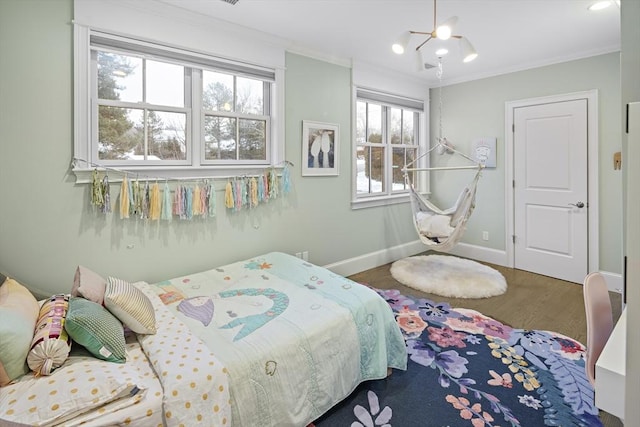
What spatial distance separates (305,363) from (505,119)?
13.0 feet

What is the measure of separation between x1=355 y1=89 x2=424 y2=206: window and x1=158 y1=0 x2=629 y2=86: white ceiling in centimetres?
60

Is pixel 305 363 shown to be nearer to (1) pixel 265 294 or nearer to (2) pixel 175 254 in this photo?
(1) pixel 265 294

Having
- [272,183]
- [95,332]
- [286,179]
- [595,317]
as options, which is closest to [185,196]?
[272,183]

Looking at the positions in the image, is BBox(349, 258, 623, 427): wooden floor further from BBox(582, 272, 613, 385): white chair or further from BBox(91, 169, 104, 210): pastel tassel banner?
BBox(91, 169, 104, 210): pastel tassel banner

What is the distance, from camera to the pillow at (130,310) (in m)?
1.67

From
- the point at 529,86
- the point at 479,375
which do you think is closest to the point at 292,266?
the point at 479,375

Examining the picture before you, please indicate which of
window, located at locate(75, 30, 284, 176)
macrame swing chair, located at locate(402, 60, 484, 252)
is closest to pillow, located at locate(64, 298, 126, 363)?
window, located at locate(75, 30, 284, 176)

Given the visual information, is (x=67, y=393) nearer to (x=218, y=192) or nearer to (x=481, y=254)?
(x=218, y=192)

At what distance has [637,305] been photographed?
87 cm

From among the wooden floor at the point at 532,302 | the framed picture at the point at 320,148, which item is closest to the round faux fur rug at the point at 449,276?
the wooden floor at the point at 532,302

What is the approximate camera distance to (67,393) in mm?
1212

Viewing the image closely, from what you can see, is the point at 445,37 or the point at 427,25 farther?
the point at 427,25

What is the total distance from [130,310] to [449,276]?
329cm

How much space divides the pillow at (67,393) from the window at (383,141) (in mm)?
3157
